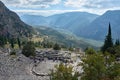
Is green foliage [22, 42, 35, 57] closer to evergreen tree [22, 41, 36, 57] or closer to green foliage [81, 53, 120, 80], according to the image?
evergreen tree [22, 41, 36, 57]

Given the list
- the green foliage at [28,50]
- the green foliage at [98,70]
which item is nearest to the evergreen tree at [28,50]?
the green foliage at [28,50]

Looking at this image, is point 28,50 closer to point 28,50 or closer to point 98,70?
point 28,50

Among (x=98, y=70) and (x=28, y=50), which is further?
(x=28, y=50)

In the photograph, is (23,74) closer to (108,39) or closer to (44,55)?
(108,39)

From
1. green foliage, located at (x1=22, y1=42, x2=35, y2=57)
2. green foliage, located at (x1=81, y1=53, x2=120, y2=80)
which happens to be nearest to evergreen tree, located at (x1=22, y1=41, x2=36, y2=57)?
green foliage, located at (x1=22, y1=42, x2=35, y2=57)

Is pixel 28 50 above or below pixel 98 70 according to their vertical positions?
below

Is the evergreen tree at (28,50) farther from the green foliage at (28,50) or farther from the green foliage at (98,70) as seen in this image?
the green foliage at (98,70)

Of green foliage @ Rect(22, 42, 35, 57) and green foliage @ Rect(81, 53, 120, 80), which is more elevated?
green foliage @ Rect(81, 53, 120, 80)

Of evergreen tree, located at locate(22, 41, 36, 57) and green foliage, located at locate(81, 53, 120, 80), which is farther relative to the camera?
evergreen tree, located at locate(22, 41, 36, 57)

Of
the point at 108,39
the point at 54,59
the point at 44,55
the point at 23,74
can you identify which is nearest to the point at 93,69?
the point at 23,74

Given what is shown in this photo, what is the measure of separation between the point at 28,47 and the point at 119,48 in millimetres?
75138

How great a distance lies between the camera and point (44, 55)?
198 m

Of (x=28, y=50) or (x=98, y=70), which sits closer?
(x=98, y=70)

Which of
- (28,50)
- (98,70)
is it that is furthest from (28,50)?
(98,70)
